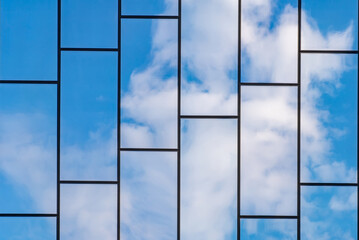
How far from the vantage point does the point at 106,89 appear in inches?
75.4

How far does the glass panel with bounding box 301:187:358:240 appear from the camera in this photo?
1946 mm

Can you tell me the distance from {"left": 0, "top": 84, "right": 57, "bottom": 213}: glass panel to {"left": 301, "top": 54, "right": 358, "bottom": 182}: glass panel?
1374 millimetres

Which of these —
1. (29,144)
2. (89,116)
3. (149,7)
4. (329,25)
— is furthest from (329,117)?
(29,144)

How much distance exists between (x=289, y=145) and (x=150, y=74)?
33.3 inches

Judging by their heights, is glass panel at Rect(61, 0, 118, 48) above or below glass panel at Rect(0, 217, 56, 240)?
above

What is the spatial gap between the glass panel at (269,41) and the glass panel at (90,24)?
71cm

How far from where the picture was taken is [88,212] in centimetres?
191

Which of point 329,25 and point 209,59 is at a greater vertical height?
point 329,25

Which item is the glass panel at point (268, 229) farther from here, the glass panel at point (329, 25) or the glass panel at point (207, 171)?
the glass panel at point (329, 25)

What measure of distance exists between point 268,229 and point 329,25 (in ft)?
3.81

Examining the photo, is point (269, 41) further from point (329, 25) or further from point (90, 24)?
point (90, 24)

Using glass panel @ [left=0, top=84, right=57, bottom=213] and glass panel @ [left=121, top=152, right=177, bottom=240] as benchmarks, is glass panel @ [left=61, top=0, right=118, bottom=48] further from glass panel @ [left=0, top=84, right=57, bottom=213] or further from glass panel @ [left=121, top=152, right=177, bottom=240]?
glass panel @ [left=121, top=152, right=177, bottom=240]

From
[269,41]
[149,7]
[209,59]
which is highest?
[149,7]

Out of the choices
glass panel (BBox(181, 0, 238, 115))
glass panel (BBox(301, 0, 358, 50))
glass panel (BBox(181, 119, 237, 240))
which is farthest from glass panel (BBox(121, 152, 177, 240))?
glass panel (BBox(301, 0, 358, 50))
